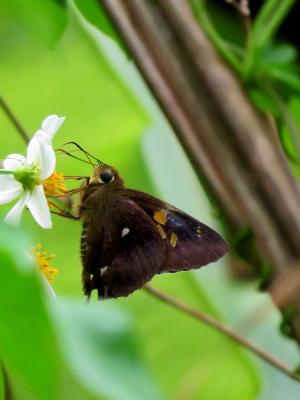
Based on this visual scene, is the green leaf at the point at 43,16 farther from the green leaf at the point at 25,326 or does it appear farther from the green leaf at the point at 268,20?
the green leaf at the point at 25,326

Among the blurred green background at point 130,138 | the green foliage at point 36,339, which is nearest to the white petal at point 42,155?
the green foliage at point 36,339

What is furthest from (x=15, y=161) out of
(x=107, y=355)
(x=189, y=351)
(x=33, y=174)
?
(x=189, y=351)

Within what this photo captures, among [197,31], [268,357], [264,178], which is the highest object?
[197,31]

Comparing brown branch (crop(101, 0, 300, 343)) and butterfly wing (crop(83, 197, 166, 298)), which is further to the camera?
brown branch (crop(101, 0, 300, 343))

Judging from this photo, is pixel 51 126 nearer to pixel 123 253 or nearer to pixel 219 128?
pixel 123 253

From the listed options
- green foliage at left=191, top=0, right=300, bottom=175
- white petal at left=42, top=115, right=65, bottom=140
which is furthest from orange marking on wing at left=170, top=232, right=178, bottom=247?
green foliage at left=191, top=0, right=300, bottom=175

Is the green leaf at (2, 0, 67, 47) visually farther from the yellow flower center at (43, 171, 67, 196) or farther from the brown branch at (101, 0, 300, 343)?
the yellow flower center at (43, 171, 67, 196)

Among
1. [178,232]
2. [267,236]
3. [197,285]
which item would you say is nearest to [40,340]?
[178,232]

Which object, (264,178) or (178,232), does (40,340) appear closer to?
(178,232)
